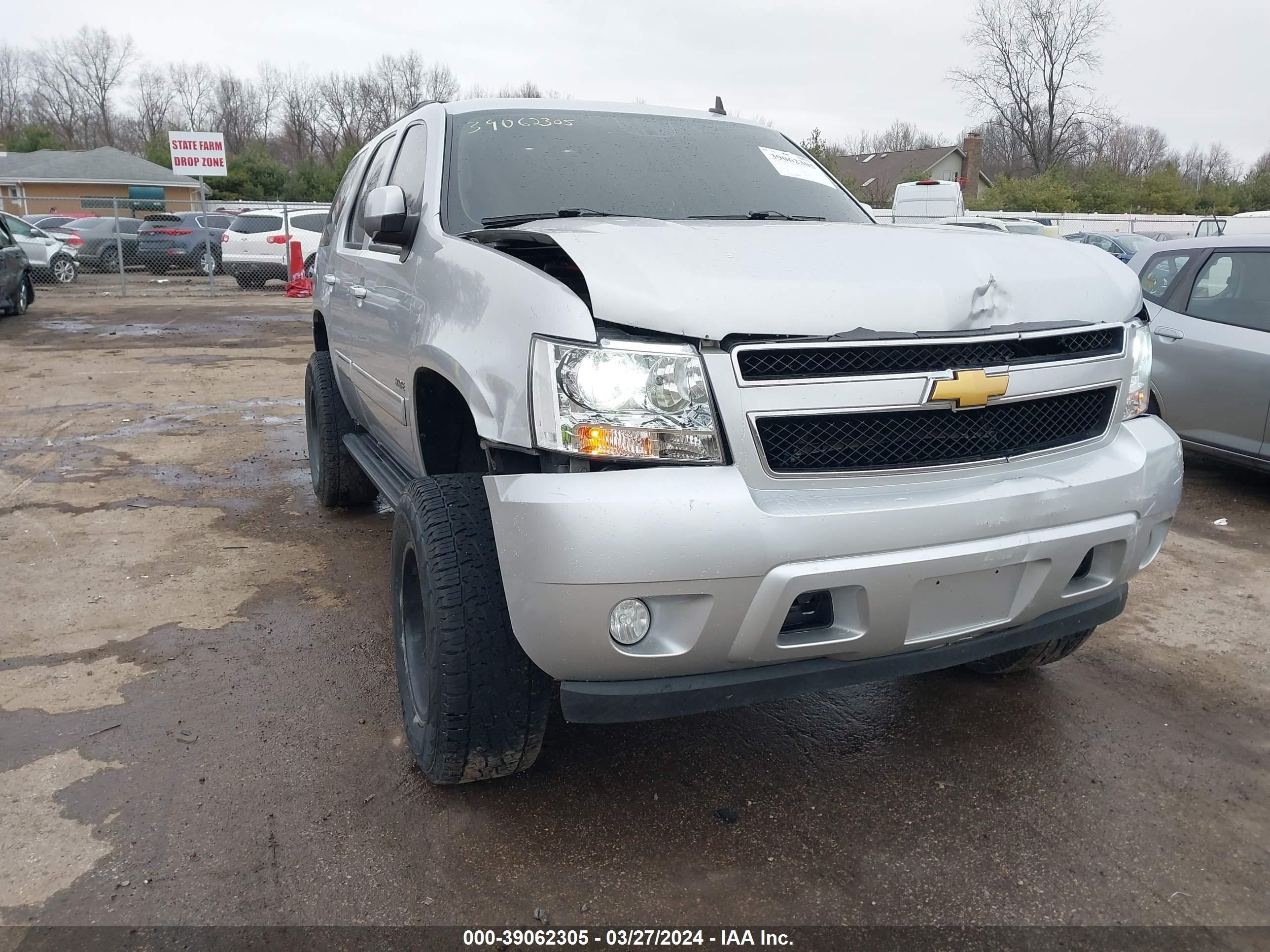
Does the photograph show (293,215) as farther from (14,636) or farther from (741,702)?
(741,702)

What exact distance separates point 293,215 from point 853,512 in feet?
69.8

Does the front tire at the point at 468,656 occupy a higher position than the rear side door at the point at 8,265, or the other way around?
the rear side door at the point at 8,265

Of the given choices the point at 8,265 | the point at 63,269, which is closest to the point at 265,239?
the point at 63,269

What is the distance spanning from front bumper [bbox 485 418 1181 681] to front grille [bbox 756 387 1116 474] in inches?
1.9

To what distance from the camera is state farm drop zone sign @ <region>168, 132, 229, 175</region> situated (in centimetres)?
2422

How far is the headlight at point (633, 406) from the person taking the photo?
212 cm

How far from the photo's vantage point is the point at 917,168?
54.0m

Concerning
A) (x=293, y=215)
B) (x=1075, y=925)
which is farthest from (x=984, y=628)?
(x=293, y=215)

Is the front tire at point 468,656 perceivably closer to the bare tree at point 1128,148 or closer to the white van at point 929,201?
the white van at point 929,201

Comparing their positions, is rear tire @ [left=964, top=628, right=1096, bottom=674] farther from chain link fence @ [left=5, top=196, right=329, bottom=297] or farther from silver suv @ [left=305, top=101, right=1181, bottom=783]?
chain link fence @ [left=5, top=196, right=329, bottom=297]

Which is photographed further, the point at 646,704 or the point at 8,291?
the point at 8,291

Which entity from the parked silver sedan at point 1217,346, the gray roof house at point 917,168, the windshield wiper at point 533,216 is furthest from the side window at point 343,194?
the gray roof house at point 917,168

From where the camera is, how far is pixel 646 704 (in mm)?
2217

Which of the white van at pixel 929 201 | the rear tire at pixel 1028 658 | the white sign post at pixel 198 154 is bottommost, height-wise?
the rear tire at pixel 1028 658
